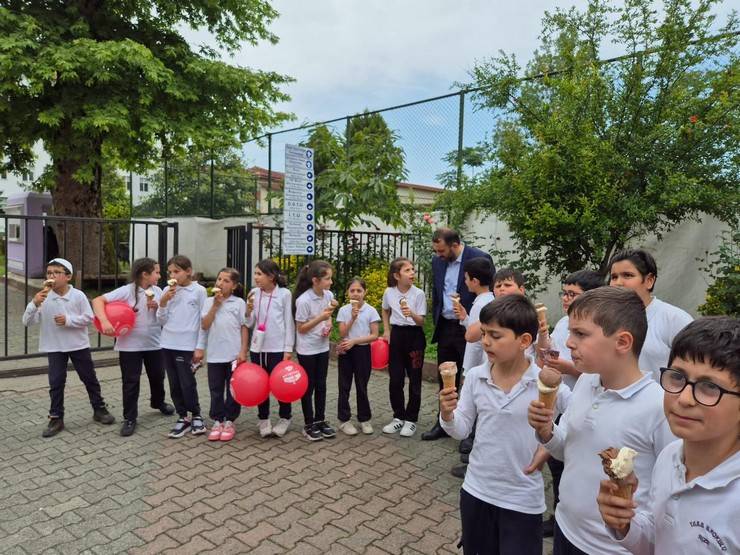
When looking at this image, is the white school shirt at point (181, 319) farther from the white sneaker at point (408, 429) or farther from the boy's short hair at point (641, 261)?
the boy's short hair at point (641, 261)

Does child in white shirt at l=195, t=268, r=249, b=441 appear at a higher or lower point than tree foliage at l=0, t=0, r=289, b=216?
lower

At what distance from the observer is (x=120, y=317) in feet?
15.7

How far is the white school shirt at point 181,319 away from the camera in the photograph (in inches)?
193

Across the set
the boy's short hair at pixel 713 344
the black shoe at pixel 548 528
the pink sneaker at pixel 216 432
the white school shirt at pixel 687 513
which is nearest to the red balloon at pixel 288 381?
the pink sneaker at pixel 216 432

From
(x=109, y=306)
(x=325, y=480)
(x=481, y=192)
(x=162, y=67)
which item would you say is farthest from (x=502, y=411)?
(x=162, y=67)

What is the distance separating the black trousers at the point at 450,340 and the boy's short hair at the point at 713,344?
3487 mm

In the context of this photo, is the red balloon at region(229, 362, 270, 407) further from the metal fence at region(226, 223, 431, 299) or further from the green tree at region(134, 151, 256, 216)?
the green tree at region(134, 151, 256, 216)

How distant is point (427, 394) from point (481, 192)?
2600 mm

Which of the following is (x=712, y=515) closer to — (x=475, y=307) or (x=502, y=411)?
(x=502, y=411)

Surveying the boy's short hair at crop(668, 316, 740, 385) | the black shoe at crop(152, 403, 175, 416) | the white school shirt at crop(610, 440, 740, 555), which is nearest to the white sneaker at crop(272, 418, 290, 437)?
the black shoe at crop(152, 403, 175, 416)

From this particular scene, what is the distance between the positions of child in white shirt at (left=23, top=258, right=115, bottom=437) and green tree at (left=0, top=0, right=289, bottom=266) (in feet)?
18.9

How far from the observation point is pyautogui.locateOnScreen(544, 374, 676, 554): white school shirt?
5.75ft

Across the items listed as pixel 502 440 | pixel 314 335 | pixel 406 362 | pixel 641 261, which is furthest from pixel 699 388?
pixel 406 362

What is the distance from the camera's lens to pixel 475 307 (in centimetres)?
414
